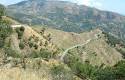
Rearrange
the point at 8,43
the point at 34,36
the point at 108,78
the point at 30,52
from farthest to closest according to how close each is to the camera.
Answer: the point at 34,36 → the point at 30,52 → the point at 8,43 → the point at 108,78

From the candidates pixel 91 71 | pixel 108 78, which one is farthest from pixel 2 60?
pixel 91 71

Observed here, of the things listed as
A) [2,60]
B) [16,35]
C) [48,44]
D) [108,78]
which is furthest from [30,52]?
[2,60]

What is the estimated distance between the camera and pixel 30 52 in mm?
149000

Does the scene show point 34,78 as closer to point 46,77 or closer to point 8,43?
point 46,77

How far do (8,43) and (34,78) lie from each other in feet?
424

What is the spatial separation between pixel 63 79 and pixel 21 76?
6.23 feet

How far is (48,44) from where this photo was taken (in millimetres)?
174625

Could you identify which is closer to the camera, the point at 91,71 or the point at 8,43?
the point at 91,71

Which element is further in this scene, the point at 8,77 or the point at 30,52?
the point at 30,52

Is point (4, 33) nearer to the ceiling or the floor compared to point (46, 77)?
nearer to the floor

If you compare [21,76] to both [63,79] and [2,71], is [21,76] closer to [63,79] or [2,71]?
[2,71]

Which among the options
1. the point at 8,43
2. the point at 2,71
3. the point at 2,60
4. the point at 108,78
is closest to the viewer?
the point at 2,71

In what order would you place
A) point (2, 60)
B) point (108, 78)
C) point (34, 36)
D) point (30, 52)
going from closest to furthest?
point (2, 60)
point (108, 78)
point (30, 52)
point (34, 36)

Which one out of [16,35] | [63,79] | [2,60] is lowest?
[16,35]
